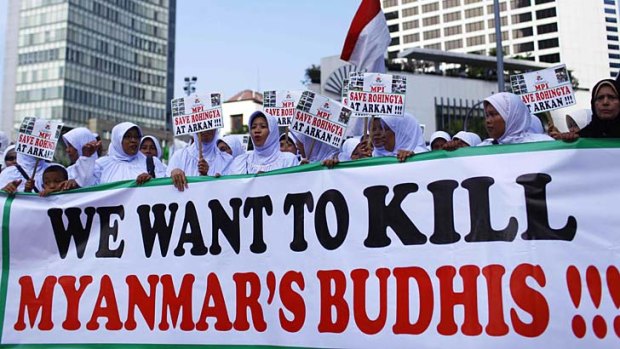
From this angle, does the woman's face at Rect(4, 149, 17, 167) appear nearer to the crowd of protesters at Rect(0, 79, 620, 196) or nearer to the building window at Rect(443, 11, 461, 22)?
the crowd of protesters at Rect(0, 79, 620, 196)

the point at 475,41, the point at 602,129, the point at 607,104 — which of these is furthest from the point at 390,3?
the point at 602,129

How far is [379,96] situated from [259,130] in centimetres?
94

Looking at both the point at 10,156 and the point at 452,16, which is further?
the point at 452,16

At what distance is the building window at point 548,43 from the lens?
82250 mm

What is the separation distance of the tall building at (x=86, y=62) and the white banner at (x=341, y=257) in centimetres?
6924

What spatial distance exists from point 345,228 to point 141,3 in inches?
3564

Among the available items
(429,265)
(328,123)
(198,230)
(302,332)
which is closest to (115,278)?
(198,230)

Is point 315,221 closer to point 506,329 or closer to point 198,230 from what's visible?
point 198,230

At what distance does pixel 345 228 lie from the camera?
3.75 meters

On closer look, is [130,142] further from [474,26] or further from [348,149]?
[474,26]

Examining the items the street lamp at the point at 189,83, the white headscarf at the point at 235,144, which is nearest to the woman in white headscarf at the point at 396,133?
the white headscarf at the point at 235,144

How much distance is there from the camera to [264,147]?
4875 mm

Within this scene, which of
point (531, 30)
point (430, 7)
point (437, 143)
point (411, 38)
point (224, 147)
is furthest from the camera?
point (411, 38)

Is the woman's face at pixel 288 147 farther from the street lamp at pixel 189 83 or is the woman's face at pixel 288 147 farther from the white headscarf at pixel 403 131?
the street lamp at pixel 189 83
